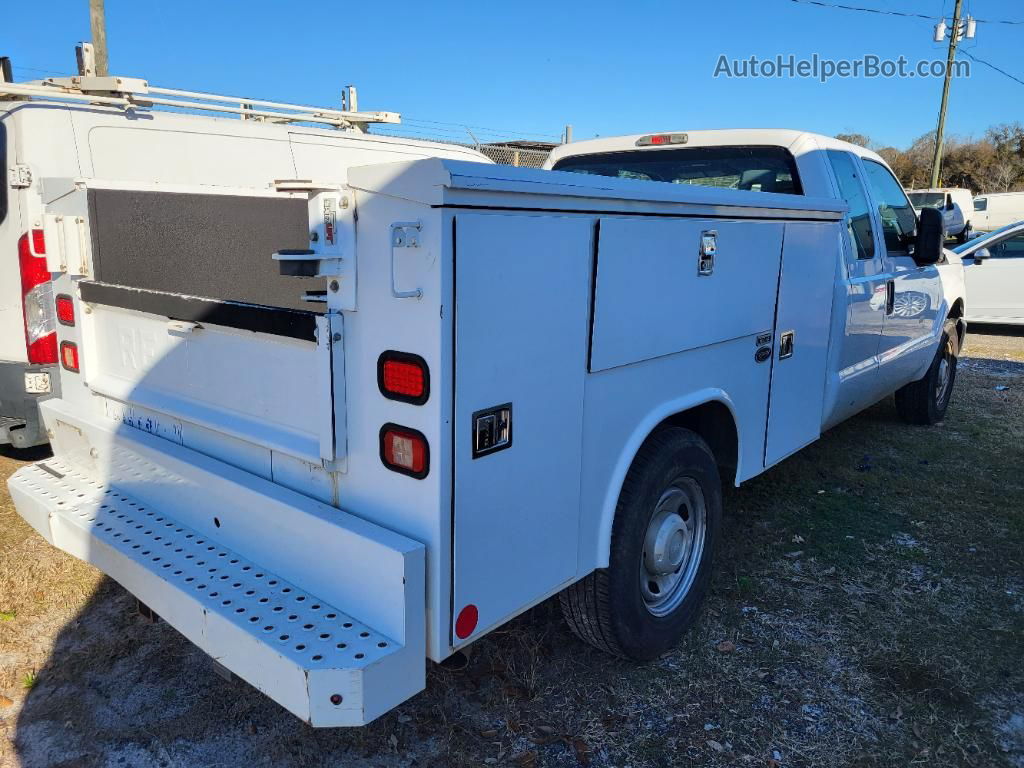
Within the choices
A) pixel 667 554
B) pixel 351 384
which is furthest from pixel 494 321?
pixel 667 554

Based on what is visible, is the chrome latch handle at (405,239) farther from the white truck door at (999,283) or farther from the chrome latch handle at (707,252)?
the white truck door at (999,283)

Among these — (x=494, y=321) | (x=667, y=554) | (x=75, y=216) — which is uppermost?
(x=75, y=216)

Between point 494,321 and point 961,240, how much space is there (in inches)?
759

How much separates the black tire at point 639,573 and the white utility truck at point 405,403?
0.04ft

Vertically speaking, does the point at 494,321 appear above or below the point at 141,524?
above

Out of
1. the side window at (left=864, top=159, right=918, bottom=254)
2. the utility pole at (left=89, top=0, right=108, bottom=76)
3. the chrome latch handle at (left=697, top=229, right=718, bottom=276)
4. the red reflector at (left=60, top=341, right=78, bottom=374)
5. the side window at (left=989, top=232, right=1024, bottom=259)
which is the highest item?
the utility pole at (left=89, top=0, right=108, bottom=76)

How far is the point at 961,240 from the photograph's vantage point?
706 inches

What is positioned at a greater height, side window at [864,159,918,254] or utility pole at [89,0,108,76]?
utility pole at [89,0,108,76]

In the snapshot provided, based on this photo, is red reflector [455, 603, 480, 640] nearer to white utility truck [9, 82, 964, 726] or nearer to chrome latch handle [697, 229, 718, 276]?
white utility truck [9, 82, 964, 726]

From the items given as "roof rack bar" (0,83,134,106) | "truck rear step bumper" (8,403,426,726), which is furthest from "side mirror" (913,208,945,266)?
"roof rack bar" (0,83,134,106)

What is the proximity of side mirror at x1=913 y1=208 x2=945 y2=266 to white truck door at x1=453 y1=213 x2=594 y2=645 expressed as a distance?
3.55 metres

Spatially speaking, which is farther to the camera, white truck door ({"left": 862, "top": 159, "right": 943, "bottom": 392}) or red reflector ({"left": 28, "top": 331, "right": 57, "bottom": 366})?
white truck door ({"left": 862, "top": 159, "right": 943, "bottom": 392})

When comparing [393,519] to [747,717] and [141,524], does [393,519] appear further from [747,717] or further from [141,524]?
[747,717]

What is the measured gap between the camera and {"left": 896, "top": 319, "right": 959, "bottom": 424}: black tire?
6328mm
